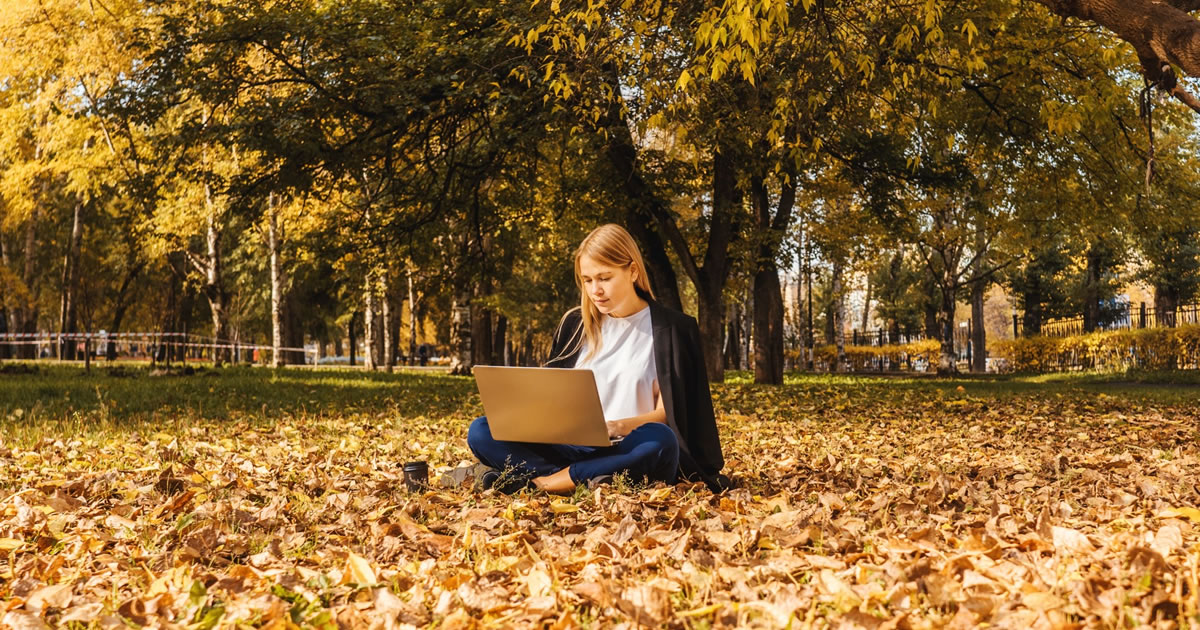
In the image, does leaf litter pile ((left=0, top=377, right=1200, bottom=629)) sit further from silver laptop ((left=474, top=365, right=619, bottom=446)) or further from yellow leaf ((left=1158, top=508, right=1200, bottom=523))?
silver laptop ((left=474, top=365, right=619, bottom=446))

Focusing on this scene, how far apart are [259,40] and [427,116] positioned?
2307 mm

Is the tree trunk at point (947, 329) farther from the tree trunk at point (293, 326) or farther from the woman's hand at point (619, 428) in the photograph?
the tree trunk at point (293, 326)

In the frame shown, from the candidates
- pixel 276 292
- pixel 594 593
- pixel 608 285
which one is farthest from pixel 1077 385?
pixel 276 292

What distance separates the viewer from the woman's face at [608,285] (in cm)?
446

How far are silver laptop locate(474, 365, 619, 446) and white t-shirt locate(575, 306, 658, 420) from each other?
0.34 meters

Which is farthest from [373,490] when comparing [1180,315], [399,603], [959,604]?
[1180,315]

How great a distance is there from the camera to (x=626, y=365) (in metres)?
4.71

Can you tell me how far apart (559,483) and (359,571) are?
1650 millimetres

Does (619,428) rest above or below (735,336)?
below

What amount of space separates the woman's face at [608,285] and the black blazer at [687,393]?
0.50 ft

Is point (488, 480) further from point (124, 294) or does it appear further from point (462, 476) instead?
point (124, 294)

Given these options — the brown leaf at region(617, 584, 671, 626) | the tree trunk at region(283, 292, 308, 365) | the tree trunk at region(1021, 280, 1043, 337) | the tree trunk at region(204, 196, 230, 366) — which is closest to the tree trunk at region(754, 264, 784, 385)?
the tree trunk at region(204, 196, 230, 366)

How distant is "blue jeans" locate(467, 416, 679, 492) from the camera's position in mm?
4496

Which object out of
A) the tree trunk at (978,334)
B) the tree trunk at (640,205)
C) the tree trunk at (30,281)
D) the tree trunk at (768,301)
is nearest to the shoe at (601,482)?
the tree trunk at (640,205)
